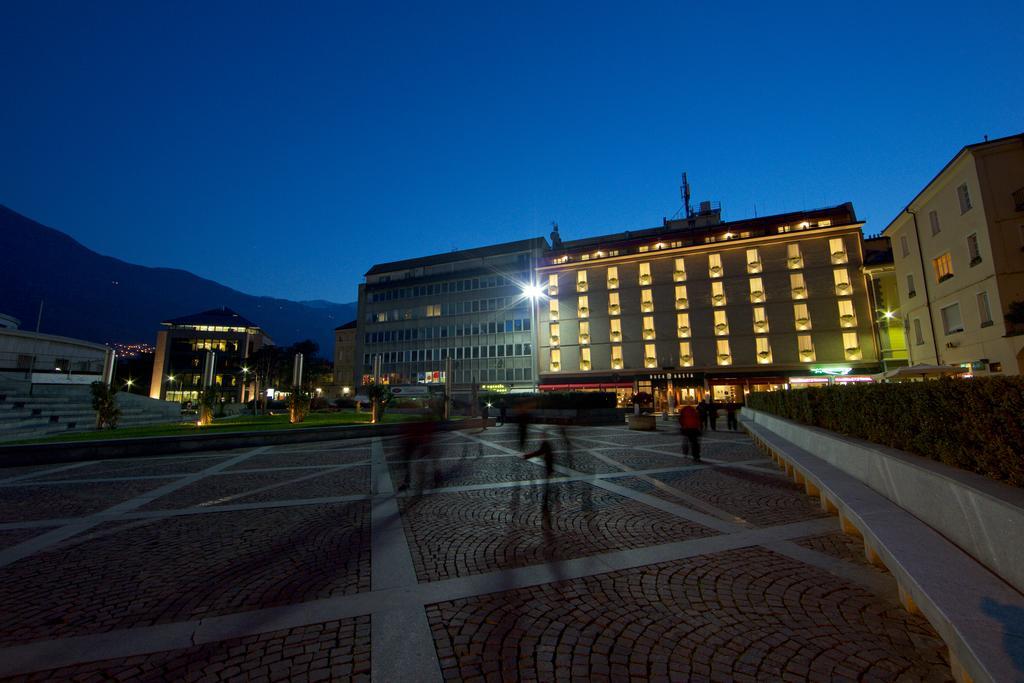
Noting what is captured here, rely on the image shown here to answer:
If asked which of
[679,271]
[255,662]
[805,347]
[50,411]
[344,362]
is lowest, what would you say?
[255,662]

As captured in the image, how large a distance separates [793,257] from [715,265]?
275 inches

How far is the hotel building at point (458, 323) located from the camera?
55219mm

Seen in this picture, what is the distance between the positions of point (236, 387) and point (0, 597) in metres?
87.7

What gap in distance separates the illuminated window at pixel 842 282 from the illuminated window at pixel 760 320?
6.40m

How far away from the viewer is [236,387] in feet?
257

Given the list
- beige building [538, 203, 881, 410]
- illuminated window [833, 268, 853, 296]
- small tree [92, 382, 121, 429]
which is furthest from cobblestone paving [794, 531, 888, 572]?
illuminated window [833, 268, 853, 296]

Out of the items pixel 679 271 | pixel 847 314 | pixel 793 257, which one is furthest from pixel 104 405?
pixel 847 314

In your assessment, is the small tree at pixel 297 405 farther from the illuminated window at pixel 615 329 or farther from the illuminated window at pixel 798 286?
the illuminated window at pixel 798 286

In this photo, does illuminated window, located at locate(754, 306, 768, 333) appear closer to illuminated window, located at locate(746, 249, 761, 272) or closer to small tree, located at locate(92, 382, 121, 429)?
illuminated window, located at locate(746, 249, 761, 272)

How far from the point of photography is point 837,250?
4078 centimetres

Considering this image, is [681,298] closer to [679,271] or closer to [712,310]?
[679,271]

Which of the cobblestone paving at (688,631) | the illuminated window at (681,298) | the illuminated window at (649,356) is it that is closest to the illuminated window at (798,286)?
the illuminated window at (681,298)

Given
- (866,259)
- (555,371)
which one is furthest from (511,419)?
(866,259)

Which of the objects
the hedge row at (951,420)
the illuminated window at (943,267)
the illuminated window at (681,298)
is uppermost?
the illuminated window at (681,298)
